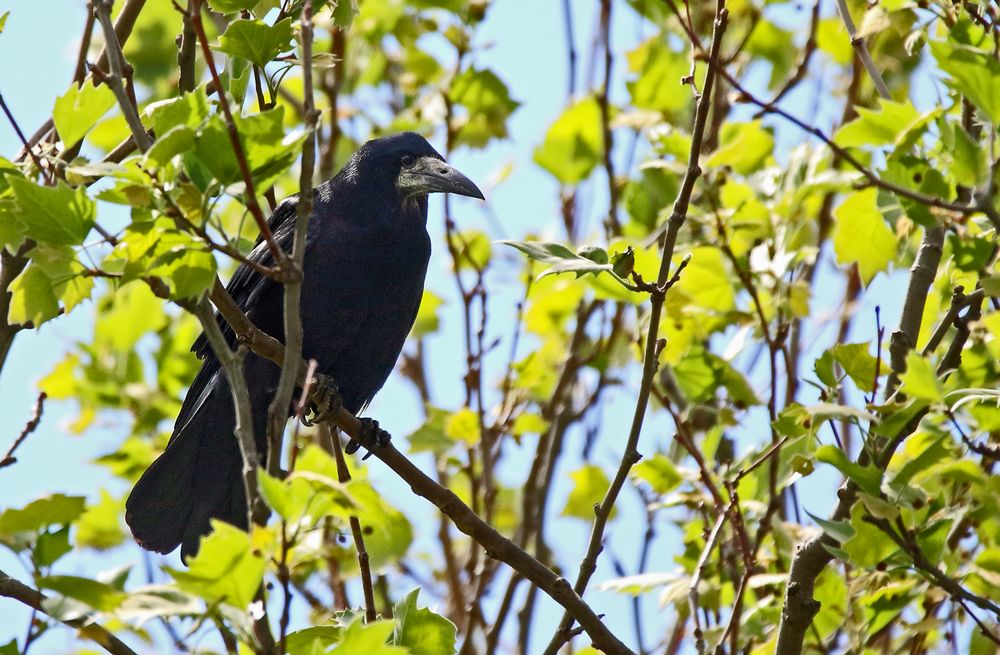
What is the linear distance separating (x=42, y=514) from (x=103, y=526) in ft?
7.30

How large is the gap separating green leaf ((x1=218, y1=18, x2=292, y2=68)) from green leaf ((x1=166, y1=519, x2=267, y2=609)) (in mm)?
1052

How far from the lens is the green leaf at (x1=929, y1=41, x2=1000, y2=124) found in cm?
216

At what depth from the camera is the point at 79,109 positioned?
2357mm

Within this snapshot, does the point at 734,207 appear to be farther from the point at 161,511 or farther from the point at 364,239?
the point at 161,511

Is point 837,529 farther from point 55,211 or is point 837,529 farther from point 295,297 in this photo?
point 55,211

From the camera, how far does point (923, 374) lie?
6.90 feet

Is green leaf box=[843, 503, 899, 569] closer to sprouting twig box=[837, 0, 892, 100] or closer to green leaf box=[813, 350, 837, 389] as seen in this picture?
green leaf box=[813, 350, 837, 389]

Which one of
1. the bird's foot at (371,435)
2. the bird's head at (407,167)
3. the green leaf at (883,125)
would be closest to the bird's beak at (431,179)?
the bird's head at (407,167)

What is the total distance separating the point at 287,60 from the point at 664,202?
227cm

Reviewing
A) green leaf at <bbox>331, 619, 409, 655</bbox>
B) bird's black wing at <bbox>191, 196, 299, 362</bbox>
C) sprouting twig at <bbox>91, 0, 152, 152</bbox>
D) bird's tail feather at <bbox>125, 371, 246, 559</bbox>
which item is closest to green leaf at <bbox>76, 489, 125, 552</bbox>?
bird's tail feather at <bbox>125, 371, 246, 559</bbox>

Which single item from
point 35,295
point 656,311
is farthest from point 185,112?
point 656,311

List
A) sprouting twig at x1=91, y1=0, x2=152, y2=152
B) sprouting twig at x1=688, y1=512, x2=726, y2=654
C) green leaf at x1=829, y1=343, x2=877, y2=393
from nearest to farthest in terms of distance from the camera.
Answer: sprouting twig at x1=91, y1=0, x2=152, y2=152
green leaf at x1=829, y1=343, x2=877, y2=393
sprouting twig at x1=688, y1=512, x2=726, y2=654

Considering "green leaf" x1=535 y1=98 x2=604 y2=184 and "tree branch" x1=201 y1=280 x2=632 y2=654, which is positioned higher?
"green leaf" x1=535 y1=98 x2=604 y2=184

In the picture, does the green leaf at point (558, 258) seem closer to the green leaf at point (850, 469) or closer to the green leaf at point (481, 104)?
the green leaf at point (850, 469)
